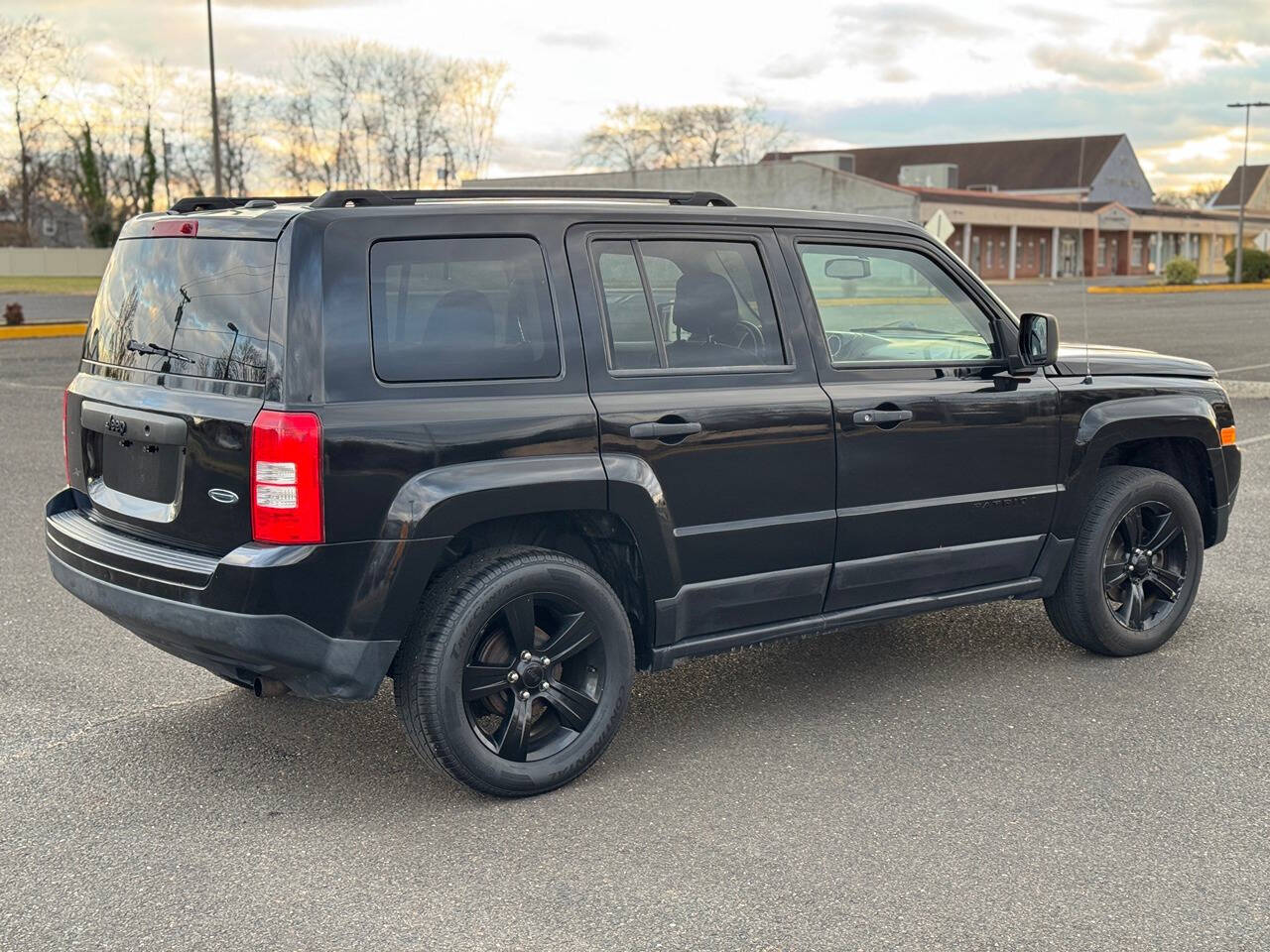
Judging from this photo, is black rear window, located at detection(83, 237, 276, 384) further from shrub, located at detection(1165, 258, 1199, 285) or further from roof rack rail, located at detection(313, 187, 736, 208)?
shrub, located at detection(1165, 258, 1199, 285)

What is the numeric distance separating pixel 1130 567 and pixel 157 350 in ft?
12.7

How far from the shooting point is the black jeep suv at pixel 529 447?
3.88m

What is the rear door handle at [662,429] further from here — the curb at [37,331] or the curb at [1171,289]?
the curb at [1171,289]

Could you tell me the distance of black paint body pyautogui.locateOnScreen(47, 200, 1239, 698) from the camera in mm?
3869

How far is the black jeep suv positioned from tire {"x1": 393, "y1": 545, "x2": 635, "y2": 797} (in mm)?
10

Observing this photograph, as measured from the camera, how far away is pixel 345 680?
12.9 feet

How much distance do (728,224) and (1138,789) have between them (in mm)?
2248

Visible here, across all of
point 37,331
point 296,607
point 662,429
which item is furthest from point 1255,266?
point 296,607

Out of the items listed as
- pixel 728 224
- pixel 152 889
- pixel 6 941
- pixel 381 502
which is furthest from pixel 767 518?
pixel 6 941

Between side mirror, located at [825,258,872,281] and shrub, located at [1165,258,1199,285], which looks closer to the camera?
side mirror, located at [825,258,872,281]

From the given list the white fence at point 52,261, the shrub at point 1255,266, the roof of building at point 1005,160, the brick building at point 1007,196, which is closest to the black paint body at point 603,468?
the brick building at point 1007,196

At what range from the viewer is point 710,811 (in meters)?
4.09

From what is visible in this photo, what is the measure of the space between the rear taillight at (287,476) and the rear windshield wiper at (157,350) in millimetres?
515


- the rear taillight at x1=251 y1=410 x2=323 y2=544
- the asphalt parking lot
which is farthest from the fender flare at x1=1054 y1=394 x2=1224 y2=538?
the rear taillight at x1=251 y1=410 x2=323 y2=544
